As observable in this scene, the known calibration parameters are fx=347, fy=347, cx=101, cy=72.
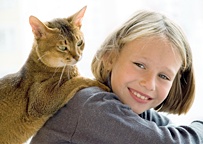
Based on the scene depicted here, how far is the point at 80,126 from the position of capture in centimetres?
94

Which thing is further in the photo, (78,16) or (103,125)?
(78,16)

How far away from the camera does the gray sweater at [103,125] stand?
93cm

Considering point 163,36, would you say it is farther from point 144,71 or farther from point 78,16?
point 78,16

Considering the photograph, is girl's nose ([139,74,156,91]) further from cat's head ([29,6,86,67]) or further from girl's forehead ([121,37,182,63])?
cat's head ([29,6,86,67])

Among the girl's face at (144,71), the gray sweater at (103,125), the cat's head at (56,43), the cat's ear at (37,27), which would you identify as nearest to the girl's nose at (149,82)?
the girl's face at (144,71)

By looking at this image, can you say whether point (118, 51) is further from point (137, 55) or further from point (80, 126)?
point (80, 126)

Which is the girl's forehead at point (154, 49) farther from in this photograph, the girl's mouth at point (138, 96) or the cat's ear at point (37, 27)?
the cat's ear at point (37, 27)

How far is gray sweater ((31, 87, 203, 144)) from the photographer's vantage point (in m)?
0.93

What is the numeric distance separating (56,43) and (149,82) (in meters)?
0.30

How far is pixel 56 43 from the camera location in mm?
1054

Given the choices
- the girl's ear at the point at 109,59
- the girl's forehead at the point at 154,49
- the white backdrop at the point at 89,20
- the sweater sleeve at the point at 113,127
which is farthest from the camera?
the white backdrop at the point at 89,20

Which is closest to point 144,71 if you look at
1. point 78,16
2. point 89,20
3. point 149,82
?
point 149,82

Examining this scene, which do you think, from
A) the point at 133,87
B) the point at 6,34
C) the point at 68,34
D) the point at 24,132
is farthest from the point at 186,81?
the point at 6,34

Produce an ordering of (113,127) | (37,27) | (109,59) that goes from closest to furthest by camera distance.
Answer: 1. (113,127)
2. (37,27)
3. (109,59)
